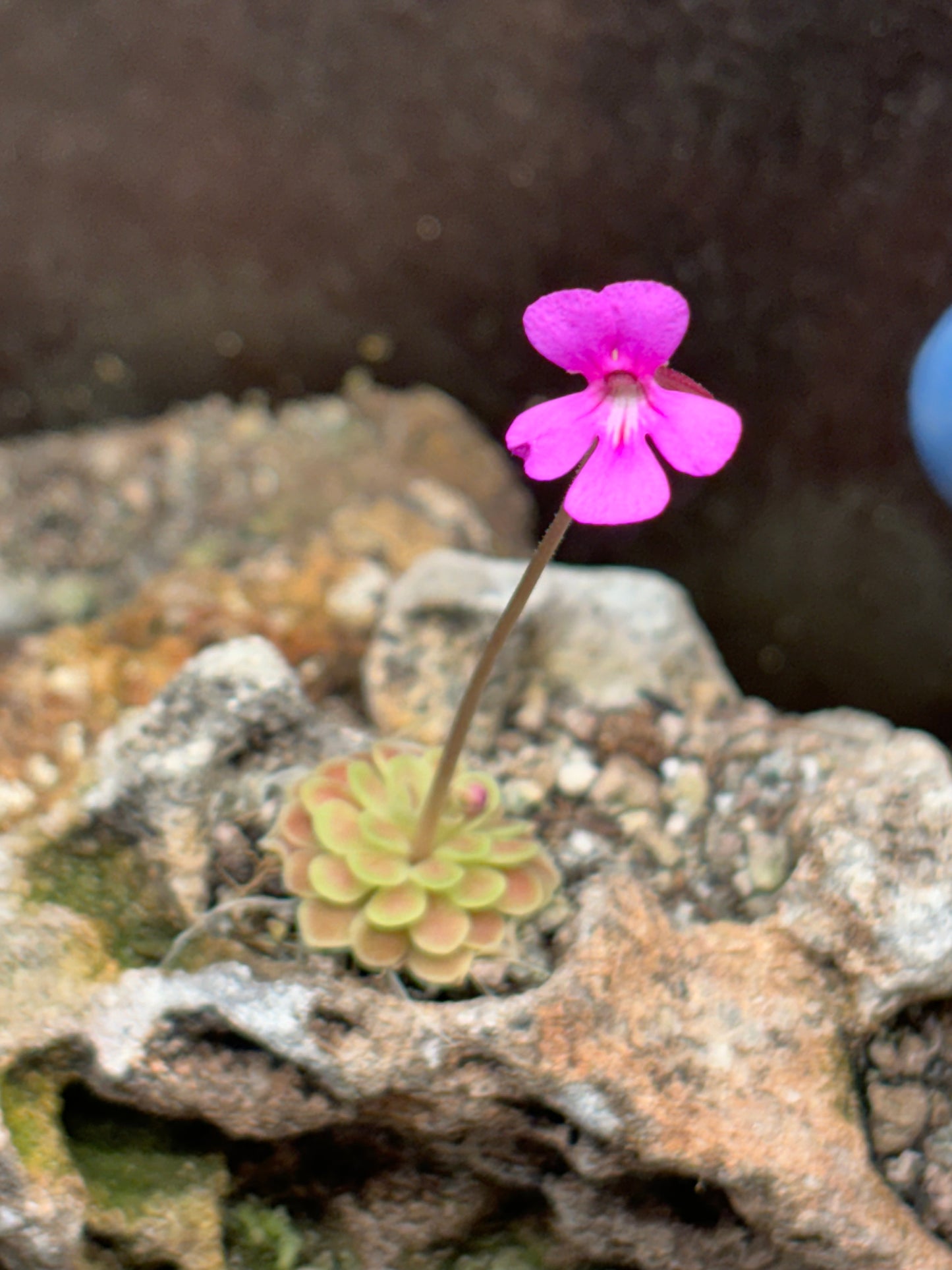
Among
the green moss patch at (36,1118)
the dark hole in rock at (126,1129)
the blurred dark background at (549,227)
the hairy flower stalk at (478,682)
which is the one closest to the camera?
the hairy flower stalk at (478,682)

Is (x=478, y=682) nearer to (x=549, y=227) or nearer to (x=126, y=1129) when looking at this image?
(x=126, y=1129)

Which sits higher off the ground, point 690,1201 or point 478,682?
point 478,682

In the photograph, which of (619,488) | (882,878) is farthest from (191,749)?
(882,878)

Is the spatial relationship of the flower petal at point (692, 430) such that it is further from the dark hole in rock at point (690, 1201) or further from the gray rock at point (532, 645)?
the dark hole in rock at point (690, 1201)

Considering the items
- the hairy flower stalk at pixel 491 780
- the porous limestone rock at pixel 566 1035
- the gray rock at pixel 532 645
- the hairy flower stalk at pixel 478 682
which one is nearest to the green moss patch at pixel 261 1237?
the porous limestone rock at pixel 566 1035

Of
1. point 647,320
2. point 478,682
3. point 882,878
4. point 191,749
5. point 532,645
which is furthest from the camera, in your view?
point 532,645

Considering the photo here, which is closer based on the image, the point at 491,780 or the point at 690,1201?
the point at 690,1201

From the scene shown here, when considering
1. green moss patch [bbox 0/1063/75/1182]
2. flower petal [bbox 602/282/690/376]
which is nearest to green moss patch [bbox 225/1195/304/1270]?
green moss patch [bbox 0/1063/75/1182]
